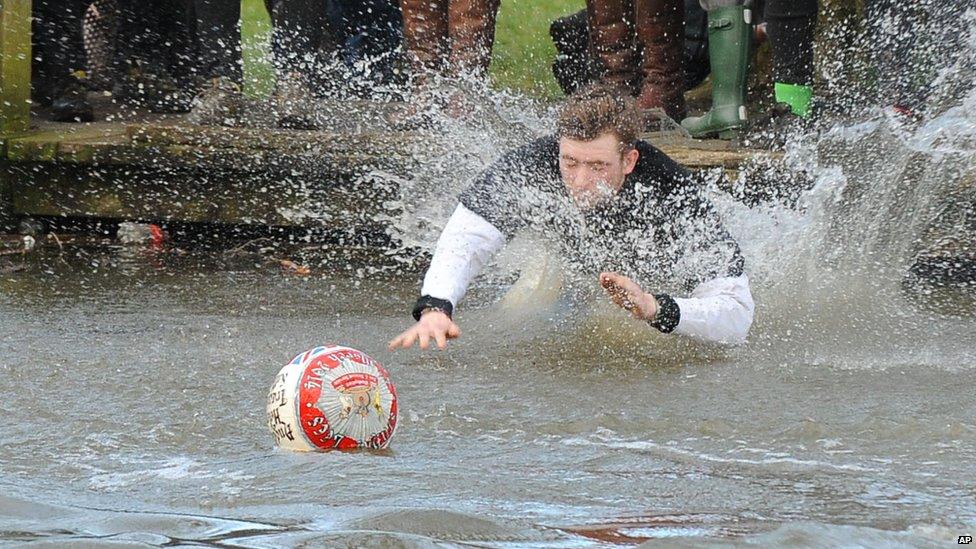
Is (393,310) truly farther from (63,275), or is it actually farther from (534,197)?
(63,275)

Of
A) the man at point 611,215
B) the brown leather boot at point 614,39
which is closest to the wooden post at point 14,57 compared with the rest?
the brown leather boot at point 614,39

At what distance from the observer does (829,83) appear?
790 centimetres

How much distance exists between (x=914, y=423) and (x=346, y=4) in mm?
6186

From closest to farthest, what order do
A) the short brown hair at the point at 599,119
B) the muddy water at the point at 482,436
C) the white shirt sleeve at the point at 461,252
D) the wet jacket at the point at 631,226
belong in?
the muddy water at the point at 482,436 → the white shirt sleeve at the point at 461,252 → the short brown hair at the point at 599,119 → the wet jacket at the point at 631,226

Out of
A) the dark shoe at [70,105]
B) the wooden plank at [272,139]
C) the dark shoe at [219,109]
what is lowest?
the wooden plank at [272,139]

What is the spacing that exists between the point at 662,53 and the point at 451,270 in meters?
3.20

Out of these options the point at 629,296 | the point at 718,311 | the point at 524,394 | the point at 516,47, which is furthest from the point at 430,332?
the point at 516,47

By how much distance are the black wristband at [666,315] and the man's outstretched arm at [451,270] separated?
75 cm

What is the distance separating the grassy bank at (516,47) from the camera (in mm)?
11258

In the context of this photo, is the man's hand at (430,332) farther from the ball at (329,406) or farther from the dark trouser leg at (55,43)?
the dark trouser leg at (55,43)

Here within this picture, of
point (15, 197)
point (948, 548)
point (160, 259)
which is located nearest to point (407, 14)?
point (160, 259)

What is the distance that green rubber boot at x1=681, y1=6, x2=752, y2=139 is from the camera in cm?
794

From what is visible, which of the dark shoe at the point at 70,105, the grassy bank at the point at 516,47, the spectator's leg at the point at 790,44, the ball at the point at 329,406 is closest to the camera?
the ball at the point at 329,406

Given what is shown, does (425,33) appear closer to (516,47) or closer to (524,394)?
(524,394)
